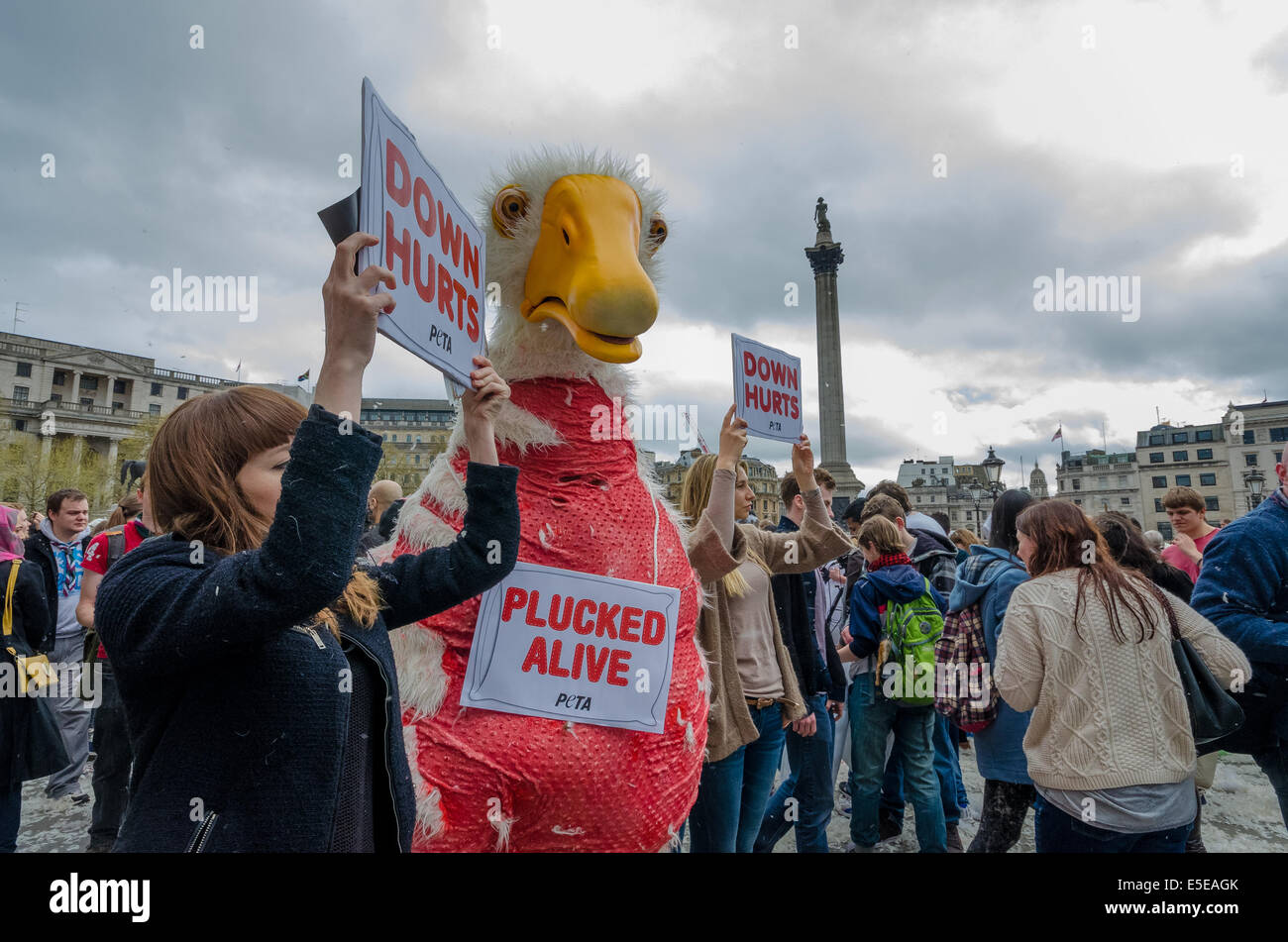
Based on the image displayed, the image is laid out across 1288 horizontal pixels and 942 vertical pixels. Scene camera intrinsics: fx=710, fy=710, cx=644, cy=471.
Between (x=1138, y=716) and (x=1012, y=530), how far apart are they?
4.81 feet

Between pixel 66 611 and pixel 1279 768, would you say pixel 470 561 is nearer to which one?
pixel 1279 768

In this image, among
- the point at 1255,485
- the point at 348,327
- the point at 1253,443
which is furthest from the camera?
the point at 1253,443

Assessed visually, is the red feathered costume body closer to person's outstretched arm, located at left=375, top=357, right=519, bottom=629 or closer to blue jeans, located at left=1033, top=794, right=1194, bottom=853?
person's outstretched arm, located at left=375, top=357, right=519, bottom=629

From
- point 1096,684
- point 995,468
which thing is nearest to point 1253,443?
point 995,468

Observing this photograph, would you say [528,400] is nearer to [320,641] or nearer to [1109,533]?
[320,641]

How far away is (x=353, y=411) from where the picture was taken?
122 centimetres

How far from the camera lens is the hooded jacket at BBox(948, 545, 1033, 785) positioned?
343 cm

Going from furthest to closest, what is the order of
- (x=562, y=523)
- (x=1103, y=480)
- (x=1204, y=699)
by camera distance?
(x=1103, y=480) < (x=1204, y=699) < (x=562, y=523)

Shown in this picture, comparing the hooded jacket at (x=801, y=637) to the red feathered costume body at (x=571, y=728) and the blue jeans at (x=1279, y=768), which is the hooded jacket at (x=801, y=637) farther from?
the blue jeans at (x=1279, y=768)

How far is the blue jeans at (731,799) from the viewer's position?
2945 millimetres

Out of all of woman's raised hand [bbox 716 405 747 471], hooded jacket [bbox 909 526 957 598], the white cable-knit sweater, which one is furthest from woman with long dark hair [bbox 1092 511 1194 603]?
woman's raised hand [bbox 716 405 747 471]

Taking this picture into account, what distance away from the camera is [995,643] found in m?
3.45

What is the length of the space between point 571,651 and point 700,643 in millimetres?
1160
